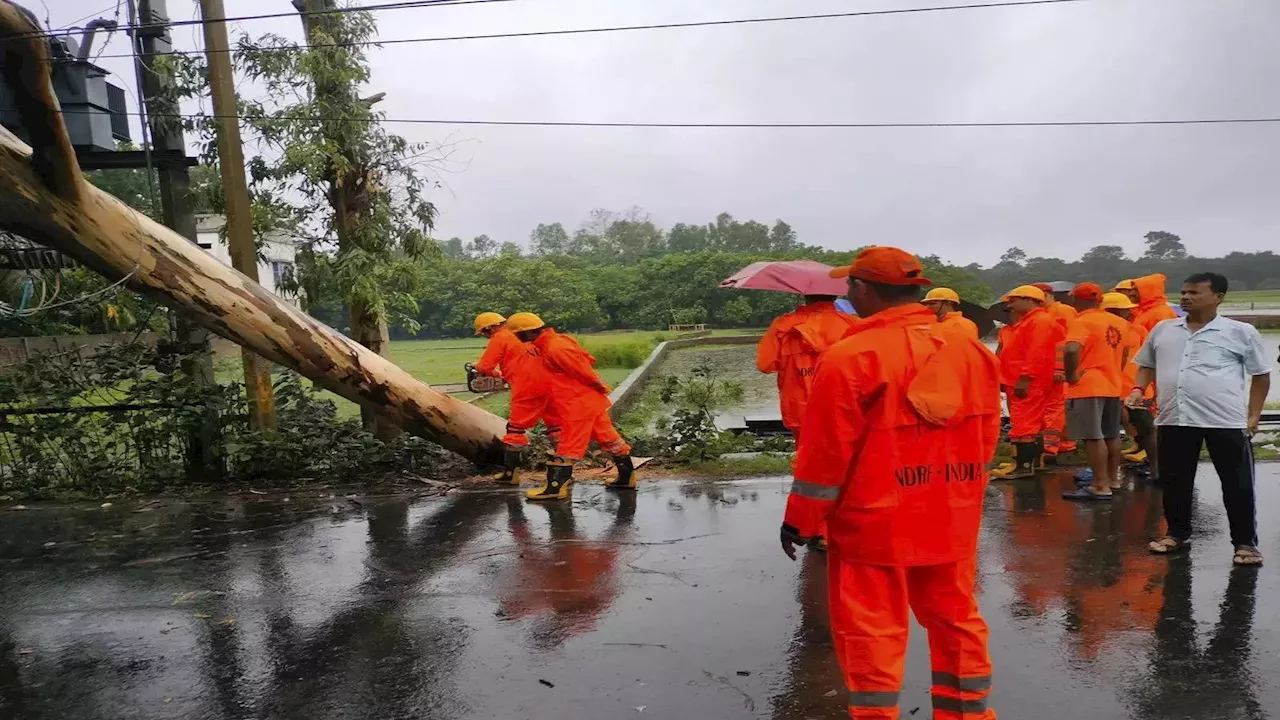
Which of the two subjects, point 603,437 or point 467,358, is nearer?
point 603,437

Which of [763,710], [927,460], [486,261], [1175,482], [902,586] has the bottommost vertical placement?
[763,710]

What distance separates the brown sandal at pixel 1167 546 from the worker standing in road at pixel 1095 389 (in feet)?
4.10

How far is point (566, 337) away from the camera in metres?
6.70

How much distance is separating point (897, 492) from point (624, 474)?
445cm

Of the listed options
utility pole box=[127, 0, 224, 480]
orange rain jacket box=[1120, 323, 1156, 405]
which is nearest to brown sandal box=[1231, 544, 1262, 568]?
orange rain jacket box=[1120, 323, 1156, 405]

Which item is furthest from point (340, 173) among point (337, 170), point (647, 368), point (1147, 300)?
point (647, 368)

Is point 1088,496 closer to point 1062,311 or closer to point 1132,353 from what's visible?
point 1062,311

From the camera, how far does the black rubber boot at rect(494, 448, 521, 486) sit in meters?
7.14

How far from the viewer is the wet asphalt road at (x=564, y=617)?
130 inches

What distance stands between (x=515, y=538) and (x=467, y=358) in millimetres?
23000

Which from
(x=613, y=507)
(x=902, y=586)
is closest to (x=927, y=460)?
(x=902, y=586)

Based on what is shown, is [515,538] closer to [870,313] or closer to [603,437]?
[603,437]

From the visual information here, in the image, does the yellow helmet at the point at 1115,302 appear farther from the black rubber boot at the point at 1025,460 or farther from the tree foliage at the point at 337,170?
the tree foliage at the point at 337,170

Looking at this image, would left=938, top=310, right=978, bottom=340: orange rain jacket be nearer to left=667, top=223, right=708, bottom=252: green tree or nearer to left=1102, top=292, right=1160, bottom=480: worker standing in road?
left=1102, top=292, right=1160, bottom=480: worker standing in road
